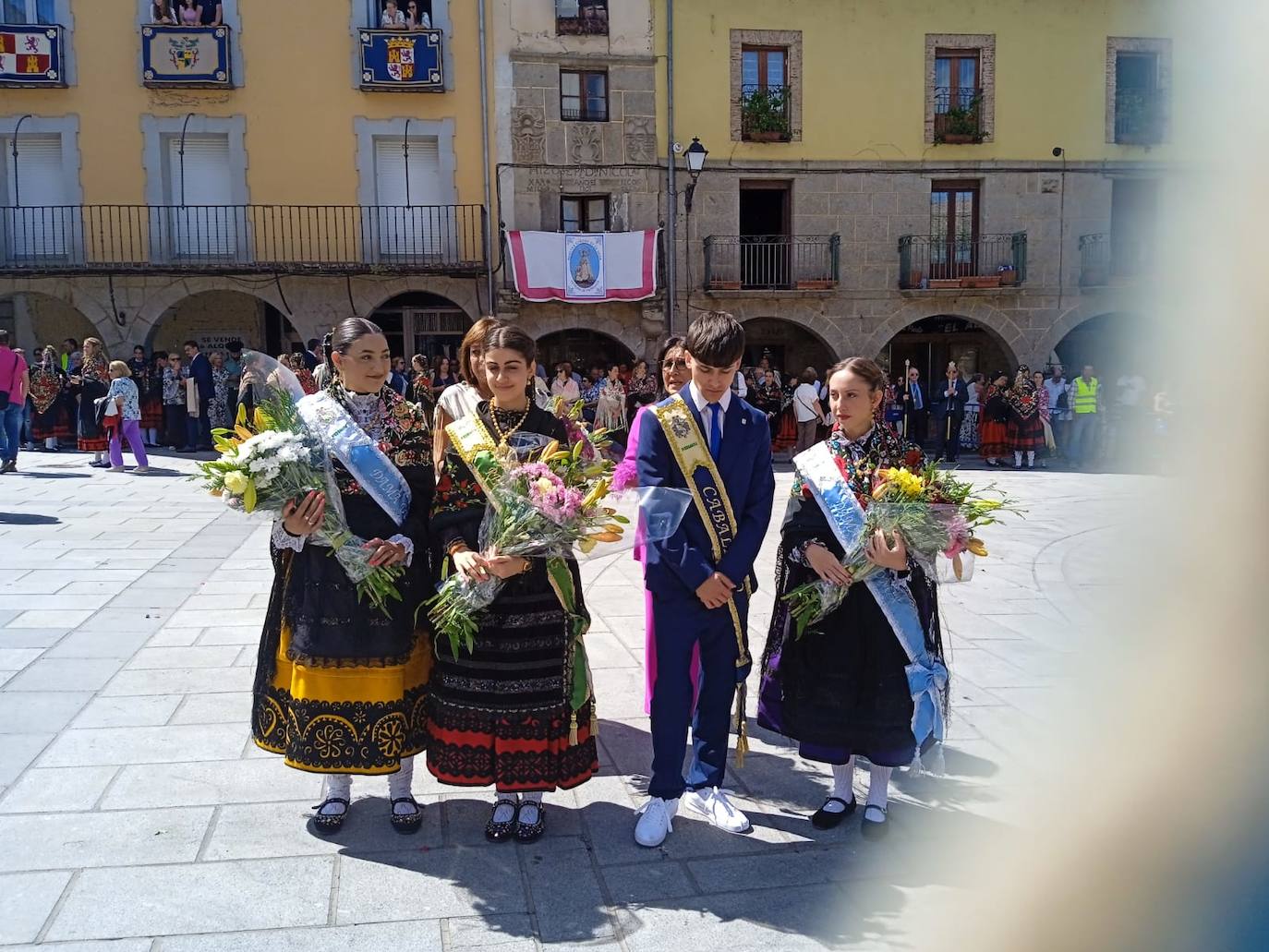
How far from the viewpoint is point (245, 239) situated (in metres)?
18.9

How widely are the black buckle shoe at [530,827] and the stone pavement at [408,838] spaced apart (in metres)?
0.03

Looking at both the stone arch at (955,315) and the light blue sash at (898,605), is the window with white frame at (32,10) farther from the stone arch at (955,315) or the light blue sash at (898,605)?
the light blue sash at (898,605)

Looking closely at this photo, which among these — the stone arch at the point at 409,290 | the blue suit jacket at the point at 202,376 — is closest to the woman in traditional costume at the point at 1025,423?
the stone arch at the point at 409,290

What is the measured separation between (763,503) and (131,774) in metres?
2.73

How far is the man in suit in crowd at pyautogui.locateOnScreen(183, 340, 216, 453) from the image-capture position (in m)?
16.8

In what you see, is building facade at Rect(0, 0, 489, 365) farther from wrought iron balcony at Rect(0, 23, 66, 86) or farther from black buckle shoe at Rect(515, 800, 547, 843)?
black buckle shoe at Rect(515, 800, 547, 843)

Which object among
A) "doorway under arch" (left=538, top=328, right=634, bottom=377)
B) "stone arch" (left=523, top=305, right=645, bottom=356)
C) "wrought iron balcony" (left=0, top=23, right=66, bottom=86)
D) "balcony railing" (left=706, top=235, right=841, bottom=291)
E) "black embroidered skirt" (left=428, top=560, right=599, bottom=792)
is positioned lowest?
"black embroidered skirt" (left=428, top=560, right=599, bottom=792)

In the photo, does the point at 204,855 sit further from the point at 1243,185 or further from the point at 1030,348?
the point at 1030,348

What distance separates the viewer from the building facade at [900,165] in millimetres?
19578

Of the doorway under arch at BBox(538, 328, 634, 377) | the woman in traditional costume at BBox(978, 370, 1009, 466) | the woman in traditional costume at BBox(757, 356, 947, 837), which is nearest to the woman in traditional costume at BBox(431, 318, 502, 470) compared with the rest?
the woman in traditional costume at BBox(757, 356, 947, 837)

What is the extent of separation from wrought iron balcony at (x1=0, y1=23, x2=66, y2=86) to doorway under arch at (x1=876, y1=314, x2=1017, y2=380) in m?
16.5

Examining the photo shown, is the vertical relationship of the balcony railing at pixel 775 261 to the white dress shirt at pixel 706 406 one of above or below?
above

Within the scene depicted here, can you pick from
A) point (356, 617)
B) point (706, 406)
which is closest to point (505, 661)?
point (356, 617)

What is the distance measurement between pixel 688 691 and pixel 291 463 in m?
1.55
